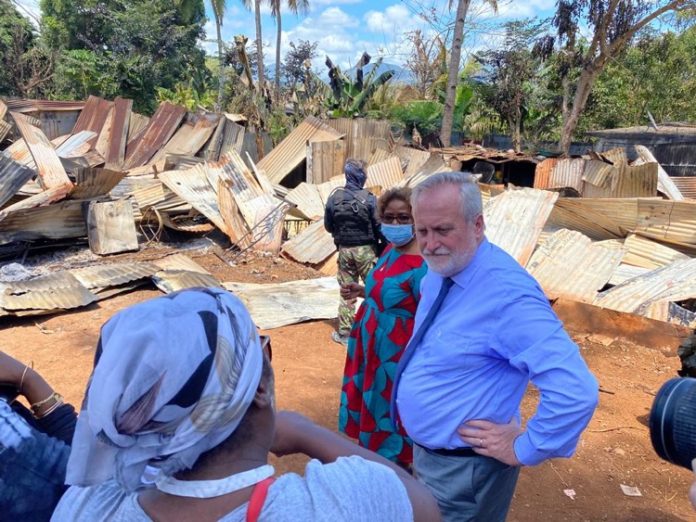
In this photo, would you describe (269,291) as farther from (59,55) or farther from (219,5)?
(219,5)

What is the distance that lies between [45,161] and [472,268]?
848 cm

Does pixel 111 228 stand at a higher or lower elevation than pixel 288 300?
higher

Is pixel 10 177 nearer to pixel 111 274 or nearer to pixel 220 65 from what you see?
pixel 111 274

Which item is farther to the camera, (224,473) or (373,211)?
(373,211)

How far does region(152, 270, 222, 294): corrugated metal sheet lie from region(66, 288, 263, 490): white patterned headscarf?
5867 mm

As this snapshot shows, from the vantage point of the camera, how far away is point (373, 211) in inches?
221

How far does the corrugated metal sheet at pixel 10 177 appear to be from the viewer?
7.58m

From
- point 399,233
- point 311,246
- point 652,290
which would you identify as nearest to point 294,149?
point 311,246

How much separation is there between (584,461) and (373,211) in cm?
297

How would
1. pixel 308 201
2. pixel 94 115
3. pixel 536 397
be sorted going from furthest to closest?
1. pixel 94 115
2. pixel 308 201
3. pixel 536 397

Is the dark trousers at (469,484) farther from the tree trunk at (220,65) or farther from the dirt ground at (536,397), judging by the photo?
the tree trunk at (220,65)

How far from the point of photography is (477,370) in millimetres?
1846

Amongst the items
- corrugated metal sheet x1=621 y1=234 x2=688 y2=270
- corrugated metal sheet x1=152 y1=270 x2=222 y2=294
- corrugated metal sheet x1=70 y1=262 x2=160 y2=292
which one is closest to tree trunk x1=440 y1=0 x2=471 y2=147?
corrugated metal sheet x1=621 y1=234 x2=688 y2=270

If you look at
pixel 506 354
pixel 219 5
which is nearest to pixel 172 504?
pixel 506 354
